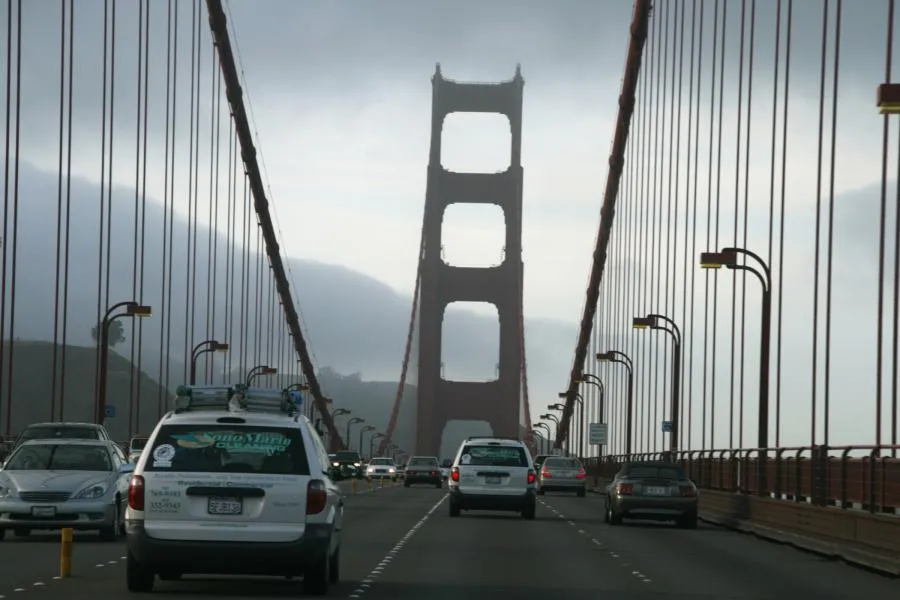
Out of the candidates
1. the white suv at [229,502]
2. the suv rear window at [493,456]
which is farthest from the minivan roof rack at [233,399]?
the suv rear window at [493,456]

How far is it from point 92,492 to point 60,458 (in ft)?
4.28

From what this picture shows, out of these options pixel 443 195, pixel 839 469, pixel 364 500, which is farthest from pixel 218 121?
pixel 839 469

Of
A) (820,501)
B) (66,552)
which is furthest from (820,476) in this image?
(66,552)

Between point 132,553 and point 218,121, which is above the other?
point 218,121

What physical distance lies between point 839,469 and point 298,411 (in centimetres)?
1113

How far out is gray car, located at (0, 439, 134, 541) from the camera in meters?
22.9

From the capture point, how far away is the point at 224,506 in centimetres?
1458

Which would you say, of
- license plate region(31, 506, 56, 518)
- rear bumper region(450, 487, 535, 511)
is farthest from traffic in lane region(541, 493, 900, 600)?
license plate region(31, 506, 56, 518)

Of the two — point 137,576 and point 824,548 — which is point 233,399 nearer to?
point 137,576

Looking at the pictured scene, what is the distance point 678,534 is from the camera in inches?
1187

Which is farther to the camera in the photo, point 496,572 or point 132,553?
point 496,572

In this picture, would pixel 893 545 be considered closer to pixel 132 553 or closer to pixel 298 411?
pixel 298 411

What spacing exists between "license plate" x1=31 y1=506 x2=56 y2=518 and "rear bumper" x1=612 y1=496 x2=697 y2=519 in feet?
40.9

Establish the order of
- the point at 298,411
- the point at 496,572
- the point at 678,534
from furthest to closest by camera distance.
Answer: the point at 678,534 → the point at 496,572 → the point at 298,411
